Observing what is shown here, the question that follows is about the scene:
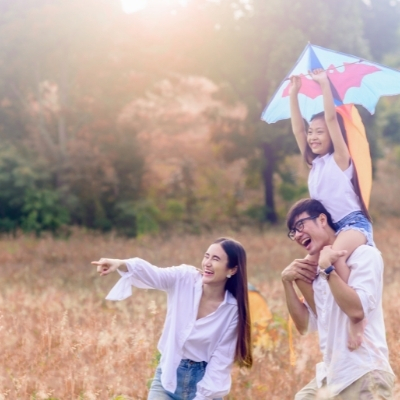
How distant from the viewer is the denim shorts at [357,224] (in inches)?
127

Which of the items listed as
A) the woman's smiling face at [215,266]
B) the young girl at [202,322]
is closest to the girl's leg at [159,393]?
the young girl at [202,322]

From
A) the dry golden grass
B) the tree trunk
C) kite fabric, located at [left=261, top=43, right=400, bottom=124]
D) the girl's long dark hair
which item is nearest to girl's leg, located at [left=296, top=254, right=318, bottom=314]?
the girl's long dark hair

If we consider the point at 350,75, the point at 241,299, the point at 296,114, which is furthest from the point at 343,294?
the point at 350,75

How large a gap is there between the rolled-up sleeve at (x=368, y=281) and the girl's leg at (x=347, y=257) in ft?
0.14

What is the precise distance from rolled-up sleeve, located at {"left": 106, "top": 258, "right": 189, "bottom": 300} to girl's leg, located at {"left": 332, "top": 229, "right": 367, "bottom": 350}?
1009 millimetres

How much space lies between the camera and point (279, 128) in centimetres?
2014

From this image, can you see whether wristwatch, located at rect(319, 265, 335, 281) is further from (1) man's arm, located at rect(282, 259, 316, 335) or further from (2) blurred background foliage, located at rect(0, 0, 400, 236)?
(2) blurred background foliage, located at rect(0, 0, 400, 236)

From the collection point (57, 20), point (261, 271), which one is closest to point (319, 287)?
point (261, 271)

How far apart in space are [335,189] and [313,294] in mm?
557

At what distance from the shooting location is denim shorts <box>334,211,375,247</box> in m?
3.23

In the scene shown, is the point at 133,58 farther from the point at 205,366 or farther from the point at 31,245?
the point at 205,366

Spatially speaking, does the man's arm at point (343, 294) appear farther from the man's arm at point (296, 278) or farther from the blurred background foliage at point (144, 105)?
the blurred background foliage at point (144, 105)

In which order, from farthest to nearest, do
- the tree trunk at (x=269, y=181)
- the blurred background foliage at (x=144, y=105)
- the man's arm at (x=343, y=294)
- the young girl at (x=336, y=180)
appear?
the tree trunk at (x=269, y=181)
the blurred background foliage at (x=144, y=105)
the young girl at (x=336, y=180)
the man's arm at (x=343, y=294)

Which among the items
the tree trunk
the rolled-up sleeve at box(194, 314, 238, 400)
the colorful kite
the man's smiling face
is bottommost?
the tree trunk
